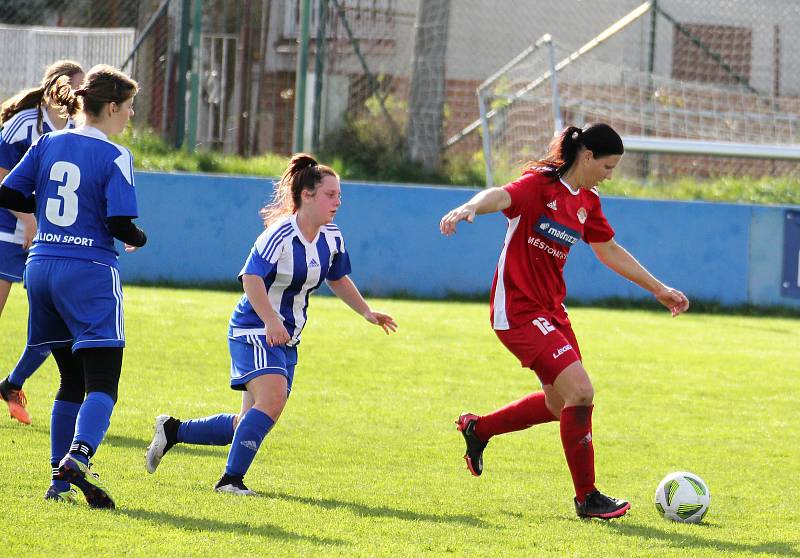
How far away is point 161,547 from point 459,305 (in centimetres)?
1039

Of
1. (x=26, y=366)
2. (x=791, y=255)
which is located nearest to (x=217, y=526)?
(x=26, y=366)

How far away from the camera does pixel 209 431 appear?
594cm

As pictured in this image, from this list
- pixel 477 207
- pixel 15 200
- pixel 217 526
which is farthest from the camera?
pixel 15 200

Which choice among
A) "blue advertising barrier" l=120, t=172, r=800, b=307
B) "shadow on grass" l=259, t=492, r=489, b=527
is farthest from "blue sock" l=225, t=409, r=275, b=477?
"blue advertising barrier" l=120, t=172, r=800, b=307

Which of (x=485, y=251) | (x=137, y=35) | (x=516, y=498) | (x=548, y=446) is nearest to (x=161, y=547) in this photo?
(x=516, y=498)

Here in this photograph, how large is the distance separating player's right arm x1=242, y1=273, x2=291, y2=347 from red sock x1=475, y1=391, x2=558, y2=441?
53.5 inches

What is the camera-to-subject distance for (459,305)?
14.7 meters

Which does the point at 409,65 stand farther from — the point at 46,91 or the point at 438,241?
the point at 46,91

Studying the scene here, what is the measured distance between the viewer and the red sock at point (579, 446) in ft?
18.3

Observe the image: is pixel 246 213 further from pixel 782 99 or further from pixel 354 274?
pixel 782 99

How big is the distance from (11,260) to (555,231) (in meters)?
3.42

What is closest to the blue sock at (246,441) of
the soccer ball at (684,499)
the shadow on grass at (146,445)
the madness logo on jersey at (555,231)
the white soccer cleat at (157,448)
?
the white soccer cleat at (157,448)

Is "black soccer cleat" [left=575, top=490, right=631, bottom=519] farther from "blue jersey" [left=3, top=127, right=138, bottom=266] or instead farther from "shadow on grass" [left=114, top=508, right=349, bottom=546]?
"blue jersey" [left=3, top=127, right=138, bottom=266]

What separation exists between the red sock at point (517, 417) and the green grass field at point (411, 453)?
0.26m
